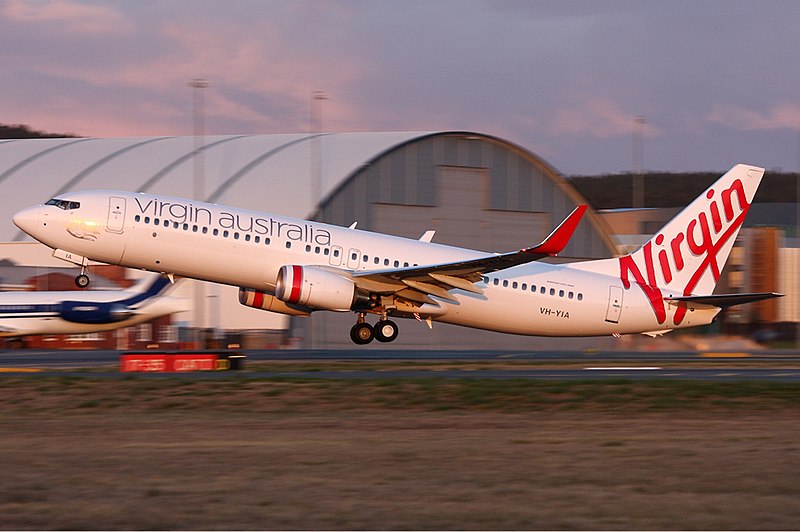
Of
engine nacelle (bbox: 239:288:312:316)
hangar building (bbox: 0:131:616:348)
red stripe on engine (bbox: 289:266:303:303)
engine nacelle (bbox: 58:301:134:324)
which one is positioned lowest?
engine nacelle (bbox: 58:301:134:324)

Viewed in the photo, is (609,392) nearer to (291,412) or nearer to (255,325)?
(291,412)

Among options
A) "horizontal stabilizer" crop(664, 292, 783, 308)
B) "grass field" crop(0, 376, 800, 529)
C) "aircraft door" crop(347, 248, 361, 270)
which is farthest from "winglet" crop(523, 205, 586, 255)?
"horizontal stabilizer" crop(664, 292, 783, 308)

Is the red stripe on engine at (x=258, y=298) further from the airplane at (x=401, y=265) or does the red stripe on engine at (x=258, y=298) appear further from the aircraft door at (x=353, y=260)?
the aircraft door at (x=353, y=260)

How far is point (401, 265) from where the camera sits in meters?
33.5

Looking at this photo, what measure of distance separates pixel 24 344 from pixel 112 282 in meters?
5.65

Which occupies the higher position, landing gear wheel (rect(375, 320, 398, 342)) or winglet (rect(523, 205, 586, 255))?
winglet (rect(523, 205, 586, 255))

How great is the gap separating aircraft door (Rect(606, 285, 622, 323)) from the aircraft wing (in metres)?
4.79

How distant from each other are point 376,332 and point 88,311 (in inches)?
843

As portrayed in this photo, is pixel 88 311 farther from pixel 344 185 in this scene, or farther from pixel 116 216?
pixel 116 216

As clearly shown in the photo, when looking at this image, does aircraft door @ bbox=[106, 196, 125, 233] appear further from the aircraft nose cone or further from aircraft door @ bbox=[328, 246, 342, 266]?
aircraft door @ bbox=[328, 246, 342, 266]

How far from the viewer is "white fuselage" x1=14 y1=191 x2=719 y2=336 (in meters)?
30.8

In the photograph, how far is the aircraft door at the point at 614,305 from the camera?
118ft

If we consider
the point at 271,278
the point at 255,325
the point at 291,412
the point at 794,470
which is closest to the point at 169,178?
the point at 255,325

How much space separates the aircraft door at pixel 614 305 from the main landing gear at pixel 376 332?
7458 mm
